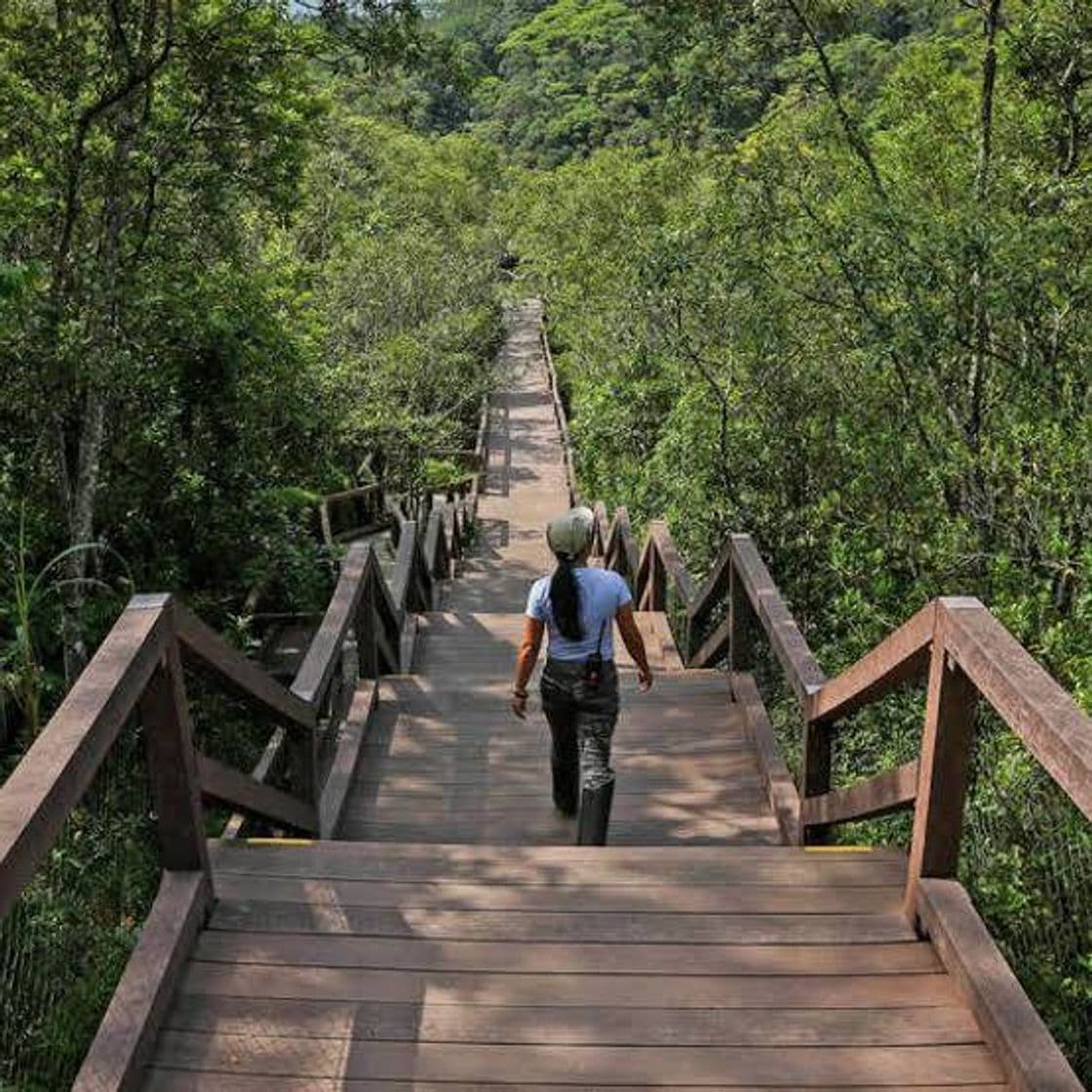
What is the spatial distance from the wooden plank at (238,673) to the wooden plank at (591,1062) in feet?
3.36

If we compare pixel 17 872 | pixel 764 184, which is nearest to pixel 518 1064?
pixel 17 872

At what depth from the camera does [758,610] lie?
193 inches

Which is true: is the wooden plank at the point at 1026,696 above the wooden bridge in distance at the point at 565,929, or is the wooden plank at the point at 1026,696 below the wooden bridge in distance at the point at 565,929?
above

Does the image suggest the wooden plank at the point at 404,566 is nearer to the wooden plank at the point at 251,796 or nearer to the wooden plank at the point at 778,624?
the wooden plank at the point at 778,624

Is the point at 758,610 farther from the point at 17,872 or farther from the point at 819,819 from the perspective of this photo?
the point at 17,872

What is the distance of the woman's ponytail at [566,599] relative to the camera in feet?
14.3

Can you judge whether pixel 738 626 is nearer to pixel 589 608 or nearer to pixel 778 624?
pixel 778 624

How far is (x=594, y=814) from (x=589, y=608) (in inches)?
29.7

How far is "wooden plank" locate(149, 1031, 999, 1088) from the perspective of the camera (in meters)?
2.66

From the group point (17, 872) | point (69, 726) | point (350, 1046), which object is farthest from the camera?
point (350, 1046)

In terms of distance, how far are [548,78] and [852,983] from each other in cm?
10306

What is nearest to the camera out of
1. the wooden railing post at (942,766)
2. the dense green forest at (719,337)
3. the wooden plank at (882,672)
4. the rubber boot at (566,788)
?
the wooden railing post at (942,766)

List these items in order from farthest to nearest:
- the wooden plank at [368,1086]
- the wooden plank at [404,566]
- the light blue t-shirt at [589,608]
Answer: the wooden plank at [404,566] < the light blue t-shirt at [589,608] < the wooden plank at [368,1086]

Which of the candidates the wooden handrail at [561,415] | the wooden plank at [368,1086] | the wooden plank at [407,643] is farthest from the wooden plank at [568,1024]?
the wooden handrail at [561,415]
